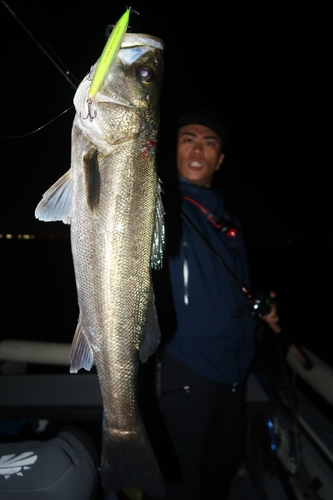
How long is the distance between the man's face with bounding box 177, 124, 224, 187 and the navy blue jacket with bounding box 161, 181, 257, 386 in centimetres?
47

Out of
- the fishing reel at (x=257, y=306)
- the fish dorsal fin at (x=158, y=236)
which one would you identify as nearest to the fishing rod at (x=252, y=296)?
the fishing reel at (x=257, y=306)

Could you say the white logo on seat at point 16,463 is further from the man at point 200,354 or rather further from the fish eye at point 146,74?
the fish eye at point 146,74

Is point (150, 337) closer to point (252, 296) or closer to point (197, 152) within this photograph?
point (252, 296)

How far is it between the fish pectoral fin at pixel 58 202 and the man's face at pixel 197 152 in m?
1.91

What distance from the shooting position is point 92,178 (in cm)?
123

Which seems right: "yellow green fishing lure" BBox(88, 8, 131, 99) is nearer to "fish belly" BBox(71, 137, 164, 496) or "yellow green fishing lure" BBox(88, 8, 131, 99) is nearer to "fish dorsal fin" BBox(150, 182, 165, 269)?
"fish belly" BBox(71, 137, 164, 496)

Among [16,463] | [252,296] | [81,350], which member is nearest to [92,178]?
[81,350]

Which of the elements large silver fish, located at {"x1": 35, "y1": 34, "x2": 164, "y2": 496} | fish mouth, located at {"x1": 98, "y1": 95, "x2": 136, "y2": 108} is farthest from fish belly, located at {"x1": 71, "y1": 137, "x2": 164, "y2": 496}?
fish mouth, located at {"x1": 98, "y1": 95, "x2": 136, "y2": 108}

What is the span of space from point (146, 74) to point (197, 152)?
1.71 m

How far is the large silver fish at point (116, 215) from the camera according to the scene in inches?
49.2

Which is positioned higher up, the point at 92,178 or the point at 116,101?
the point at 116,101

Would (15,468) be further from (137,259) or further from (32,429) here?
(32,429)

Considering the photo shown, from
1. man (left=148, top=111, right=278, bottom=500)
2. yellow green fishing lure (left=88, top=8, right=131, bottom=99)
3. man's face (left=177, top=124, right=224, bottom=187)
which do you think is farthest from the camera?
man's face (left=177, top=124, right=224, bottom=187)

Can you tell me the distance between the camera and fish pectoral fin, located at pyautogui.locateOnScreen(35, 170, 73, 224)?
1.27 m
